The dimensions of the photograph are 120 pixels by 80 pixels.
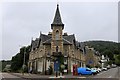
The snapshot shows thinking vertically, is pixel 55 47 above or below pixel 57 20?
below

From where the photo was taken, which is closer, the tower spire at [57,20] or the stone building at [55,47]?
the stone building at [55,47]

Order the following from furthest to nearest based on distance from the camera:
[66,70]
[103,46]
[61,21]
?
[103,46]
[61,21]
[66,70]

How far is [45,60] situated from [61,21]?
10.9 meters

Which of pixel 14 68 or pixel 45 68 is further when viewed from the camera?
pixel 14 68

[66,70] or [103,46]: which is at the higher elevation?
[103,46]

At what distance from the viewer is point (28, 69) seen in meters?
80.6

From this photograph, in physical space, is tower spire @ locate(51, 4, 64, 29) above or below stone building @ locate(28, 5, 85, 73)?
above

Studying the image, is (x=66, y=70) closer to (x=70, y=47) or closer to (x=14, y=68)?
(x=70, y=47)

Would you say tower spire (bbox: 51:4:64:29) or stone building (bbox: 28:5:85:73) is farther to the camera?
tower spire (bbox: 51:4:64:29)

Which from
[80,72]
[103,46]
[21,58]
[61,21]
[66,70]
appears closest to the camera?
[80,72]

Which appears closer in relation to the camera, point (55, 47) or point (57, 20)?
point (55, 47)

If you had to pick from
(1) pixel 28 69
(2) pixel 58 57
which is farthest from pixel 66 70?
(1) pixel 28 69

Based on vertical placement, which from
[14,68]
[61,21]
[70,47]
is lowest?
[14,68]

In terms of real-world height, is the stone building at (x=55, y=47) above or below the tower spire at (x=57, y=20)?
below
